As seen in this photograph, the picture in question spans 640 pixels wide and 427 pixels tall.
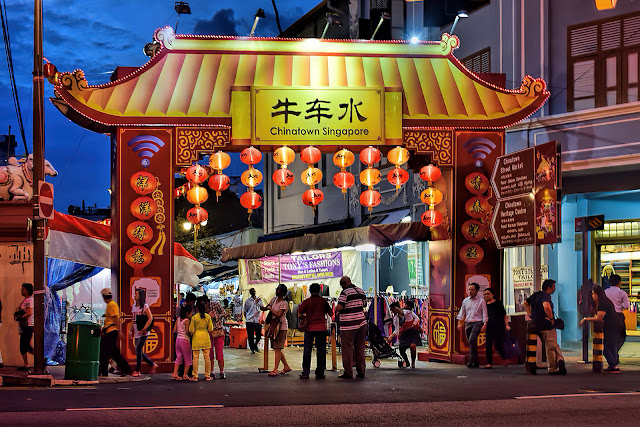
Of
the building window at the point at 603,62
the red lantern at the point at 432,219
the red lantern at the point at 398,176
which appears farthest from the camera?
the building window at the point at 603,62

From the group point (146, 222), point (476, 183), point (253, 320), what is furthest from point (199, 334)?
point (253, 320)

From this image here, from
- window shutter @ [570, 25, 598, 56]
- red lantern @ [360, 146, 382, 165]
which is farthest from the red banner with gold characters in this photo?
window shutter @ [570, 25, 598, 56]

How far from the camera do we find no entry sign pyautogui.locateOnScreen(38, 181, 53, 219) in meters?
16.0

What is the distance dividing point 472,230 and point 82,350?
900 cm

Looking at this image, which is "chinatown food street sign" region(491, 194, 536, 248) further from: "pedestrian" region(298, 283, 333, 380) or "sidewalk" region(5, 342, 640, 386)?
"pedestrian" region(298, 283, 333, 380)

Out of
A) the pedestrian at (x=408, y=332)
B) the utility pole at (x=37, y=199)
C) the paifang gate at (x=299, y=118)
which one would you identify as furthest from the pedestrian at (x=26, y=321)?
the pedestrian at (x=408, y=332)

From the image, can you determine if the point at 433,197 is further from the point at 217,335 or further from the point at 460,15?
the point at 460,15

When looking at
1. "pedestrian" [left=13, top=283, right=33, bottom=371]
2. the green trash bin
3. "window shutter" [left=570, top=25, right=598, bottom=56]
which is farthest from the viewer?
"window shutter" [left=570, top=25, right=598, bottom=56]

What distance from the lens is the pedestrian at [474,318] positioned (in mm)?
19047

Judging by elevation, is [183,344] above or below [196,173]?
below

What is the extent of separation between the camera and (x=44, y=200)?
16.1m

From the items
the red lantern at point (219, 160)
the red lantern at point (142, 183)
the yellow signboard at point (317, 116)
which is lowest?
the red lantern at point (142, 183)

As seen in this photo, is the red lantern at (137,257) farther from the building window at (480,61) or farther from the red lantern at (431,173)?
the building window at (480,61)

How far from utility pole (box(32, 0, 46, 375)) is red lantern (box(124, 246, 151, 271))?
282 centimetres
